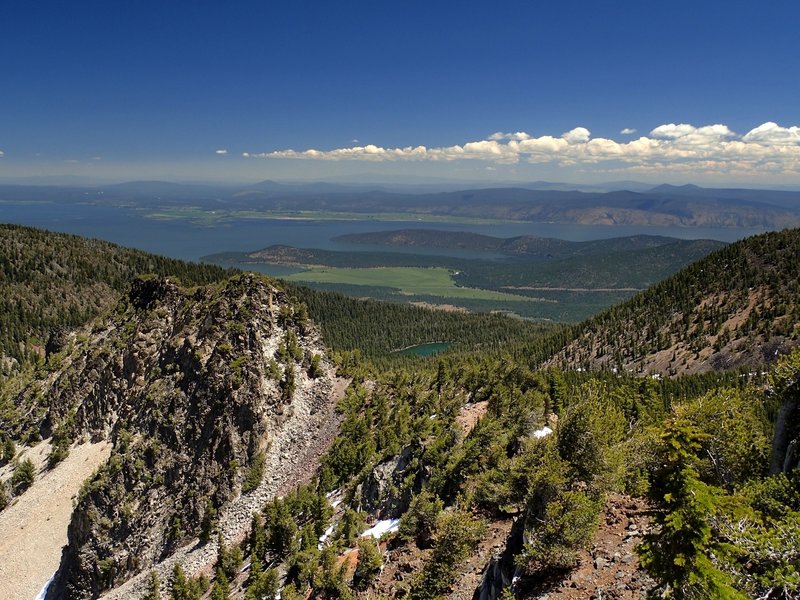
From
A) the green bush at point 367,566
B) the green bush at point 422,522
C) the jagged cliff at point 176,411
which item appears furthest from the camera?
the jagged cliff at point 176,411

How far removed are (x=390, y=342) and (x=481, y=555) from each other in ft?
521

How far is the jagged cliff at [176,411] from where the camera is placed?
5025cm

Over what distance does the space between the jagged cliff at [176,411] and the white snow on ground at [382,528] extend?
16727mm

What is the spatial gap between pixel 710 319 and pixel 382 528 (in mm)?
117500

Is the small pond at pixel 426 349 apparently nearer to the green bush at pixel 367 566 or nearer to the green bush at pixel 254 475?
the green bush at pixel 254 475

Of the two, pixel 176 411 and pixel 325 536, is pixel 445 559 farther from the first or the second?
pixel 176 411

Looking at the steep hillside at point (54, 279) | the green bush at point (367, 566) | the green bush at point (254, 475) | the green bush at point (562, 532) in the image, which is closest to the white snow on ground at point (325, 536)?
the green bush at point (367, 566)

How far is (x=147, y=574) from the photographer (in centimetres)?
4594

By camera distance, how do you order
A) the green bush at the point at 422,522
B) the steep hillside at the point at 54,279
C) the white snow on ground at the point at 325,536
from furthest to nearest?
the steep hillside at the point at 54,279 < the white snow on ground at the point at 325,536 < the green bush at the point at 422,522

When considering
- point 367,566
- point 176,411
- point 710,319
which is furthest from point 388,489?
point 710,319

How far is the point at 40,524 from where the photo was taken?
187 ft

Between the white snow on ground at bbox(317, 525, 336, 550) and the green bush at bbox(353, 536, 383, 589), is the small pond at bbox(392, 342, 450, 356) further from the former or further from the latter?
the green bush at bbox(353, 536, 383, 589)

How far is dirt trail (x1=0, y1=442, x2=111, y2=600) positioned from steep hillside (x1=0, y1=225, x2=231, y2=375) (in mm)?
71309

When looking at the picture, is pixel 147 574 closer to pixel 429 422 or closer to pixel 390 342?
pixel 429 422
